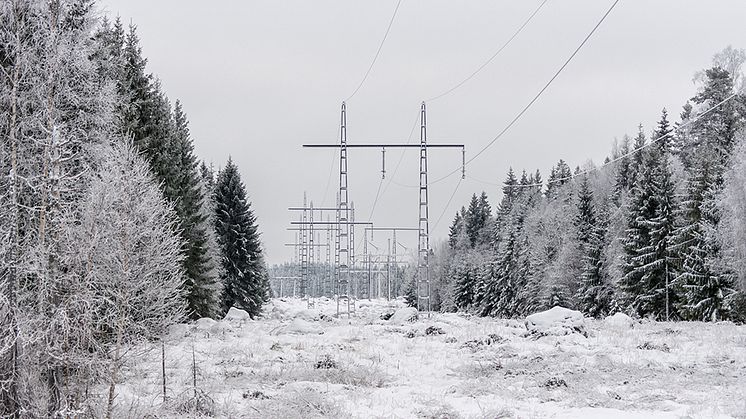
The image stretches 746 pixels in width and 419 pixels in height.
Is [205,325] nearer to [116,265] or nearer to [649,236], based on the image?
[116,265]

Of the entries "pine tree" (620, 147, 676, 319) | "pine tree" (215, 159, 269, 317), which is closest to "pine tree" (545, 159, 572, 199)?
Answer: "pine tree" (620, 147, 676, 319)

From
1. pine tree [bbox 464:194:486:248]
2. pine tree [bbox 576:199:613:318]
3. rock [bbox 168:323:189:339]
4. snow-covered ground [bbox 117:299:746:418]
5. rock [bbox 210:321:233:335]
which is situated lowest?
snow-covered ground [bbox 117:299:746:418]

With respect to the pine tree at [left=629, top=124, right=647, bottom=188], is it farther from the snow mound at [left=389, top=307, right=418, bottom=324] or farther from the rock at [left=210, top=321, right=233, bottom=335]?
the rock at [left=210, top=321, right=233, bottom=335]

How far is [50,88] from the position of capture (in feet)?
41.3

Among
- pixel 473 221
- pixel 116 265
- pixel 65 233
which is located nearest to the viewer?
pixel 65 233

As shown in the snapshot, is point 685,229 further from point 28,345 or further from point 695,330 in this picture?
point 28,345

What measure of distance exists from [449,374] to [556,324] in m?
8.78

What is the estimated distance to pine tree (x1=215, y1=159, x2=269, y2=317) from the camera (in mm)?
44094

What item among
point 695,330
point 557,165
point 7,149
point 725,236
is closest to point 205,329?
point 7,149

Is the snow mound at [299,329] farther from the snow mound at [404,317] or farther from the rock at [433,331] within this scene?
the snow mound at [404,317]

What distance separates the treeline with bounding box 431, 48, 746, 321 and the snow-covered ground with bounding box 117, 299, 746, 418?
682 centimetres

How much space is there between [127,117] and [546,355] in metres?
18.4

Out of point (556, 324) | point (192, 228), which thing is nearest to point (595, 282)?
point (556, 324)

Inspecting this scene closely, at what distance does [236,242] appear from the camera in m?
44.2
